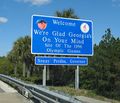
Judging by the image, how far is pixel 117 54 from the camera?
4369cm

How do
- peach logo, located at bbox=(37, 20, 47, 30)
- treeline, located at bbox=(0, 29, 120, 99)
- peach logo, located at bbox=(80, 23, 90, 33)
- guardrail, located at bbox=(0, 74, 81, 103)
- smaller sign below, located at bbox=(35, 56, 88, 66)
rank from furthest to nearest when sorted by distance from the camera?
1. treeline, located at bbox=(0, 29, 120, 99)
2. peach logo, located at bbox=(80, 23, 90, 33)
3. smaller sign below, located at bbox=(35, 56, 88, 66)
4. peach logo, located at bbox=(37, 20, 47, 30)
5. guardrail, located at bbox=(0, 74, 81, 103)

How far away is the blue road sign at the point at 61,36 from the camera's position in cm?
2088

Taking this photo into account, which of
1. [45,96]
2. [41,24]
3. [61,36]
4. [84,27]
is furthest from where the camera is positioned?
[84,27]

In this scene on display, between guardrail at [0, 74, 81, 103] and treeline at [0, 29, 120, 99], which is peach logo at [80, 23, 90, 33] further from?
treeline at [0, 29, 120, 99]

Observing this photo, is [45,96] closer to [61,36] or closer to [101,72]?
[61,36]

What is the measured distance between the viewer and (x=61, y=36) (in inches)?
866

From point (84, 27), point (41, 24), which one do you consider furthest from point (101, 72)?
point (41, 24)

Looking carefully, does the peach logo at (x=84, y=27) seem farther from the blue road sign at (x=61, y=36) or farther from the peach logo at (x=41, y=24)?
the peach logo at (x=41, y=24)

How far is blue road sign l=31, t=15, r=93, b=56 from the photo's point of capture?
20.9 m

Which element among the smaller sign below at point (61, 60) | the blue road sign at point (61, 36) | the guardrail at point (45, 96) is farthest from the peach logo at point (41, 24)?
the guardrail at point (45, 96)

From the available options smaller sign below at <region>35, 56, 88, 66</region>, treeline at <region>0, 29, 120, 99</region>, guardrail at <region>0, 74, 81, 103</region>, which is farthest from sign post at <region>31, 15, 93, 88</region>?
treeline at <region>0, 29, 120, 99</region>

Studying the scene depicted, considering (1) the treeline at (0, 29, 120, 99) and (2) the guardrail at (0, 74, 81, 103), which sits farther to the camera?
(1) the treeline at (0, 29, 120, 99)

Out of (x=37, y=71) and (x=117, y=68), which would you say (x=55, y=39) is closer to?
(x=117, y=68)

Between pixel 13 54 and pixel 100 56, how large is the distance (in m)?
35.1
